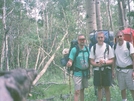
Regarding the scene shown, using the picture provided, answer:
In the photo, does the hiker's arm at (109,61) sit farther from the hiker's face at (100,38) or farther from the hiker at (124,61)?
the hiker's face at (100,38)

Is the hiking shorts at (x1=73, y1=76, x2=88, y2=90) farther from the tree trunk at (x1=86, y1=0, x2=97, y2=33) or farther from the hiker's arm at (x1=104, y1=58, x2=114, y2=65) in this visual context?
the tree trunk at (x1=86, y1=0, x2=97, y2=33)

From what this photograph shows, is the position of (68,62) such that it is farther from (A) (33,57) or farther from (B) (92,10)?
(A) (33,57)

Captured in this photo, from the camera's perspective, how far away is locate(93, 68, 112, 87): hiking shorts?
18.2 ft

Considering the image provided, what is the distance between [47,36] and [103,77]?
851 inches

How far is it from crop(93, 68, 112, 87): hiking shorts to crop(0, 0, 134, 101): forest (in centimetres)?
72

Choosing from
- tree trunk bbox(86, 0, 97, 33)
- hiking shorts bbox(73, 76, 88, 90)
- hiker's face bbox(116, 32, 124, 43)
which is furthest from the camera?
tree trunk bbox(86, 0, 97, 33)

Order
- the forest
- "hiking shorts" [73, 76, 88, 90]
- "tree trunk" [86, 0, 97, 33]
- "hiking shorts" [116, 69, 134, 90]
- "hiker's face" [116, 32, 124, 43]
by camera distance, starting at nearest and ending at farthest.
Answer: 1. "hiker's face" [116, 32, 124, 43]
2. "hiking shorts" [116, 69, 134, 90]
3. "hiking shorts" [73, 76, 88, 90]
4. "tree trunk" [86, 0, 97, 33]
5. the forest

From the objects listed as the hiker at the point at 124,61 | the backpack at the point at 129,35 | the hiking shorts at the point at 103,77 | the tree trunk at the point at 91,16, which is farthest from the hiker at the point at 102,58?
the tree trunk at the point at 91,16

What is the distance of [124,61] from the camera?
5.47m

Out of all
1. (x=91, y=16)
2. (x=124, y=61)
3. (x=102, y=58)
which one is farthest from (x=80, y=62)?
(x=91, y=16)

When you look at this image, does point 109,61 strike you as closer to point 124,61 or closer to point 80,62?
point 124,61

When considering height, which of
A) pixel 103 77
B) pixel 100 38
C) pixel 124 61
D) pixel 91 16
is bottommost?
pixel 103 77

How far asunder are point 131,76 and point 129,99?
1.61 m

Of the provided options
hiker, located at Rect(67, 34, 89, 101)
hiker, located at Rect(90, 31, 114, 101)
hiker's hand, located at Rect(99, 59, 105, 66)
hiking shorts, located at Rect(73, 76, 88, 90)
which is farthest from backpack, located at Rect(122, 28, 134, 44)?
hiking shorts, located at Rect(73, 76, 88, 90)
